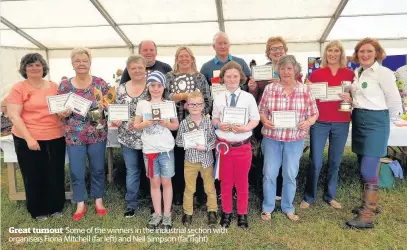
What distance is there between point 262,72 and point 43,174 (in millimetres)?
2512

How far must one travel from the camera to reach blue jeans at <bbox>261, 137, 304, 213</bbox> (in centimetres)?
299

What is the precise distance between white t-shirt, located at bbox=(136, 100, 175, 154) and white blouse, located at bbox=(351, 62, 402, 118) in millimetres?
1866

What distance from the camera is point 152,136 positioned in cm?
288

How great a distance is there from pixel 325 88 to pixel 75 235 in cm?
281

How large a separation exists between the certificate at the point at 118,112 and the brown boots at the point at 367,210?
241cm

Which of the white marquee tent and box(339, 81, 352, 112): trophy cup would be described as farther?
the white marquee tent

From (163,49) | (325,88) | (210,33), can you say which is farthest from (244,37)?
(325,88)

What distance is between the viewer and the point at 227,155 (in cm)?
287

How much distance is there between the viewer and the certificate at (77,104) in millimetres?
2893

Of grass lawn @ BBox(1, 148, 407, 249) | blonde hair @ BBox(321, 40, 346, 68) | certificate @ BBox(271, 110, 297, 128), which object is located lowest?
grass lawn @ BBox(1, 148, 407, 249)

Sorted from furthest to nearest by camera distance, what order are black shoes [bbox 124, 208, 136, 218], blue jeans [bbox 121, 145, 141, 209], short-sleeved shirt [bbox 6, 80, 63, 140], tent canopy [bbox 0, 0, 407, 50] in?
1. tent canopy [bbox 0, 0, 407, 50]
2. black shoes [bbox 124, 208, 136, 218]
3. blue jeans [bbox 121, 145, 141, 209]
4. short-sleeved shirt [bbox 6, 80, 63, 140]

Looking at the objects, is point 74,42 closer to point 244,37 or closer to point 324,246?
point 244,37

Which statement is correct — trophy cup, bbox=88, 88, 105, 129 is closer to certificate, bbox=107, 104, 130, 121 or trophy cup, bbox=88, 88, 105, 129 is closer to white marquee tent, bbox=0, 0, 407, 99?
certificate, bbox=107, 104, 130, 121

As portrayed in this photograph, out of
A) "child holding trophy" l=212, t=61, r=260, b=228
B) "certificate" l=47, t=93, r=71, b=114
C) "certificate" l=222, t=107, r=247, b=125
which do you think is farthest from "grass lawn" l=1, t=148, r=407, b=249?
"certificate" l=47, t=93, r=71, b=114
